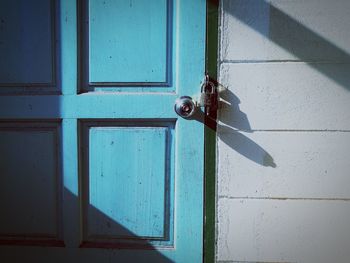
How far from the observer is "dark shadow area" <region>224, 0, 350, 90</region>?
4.27 ft

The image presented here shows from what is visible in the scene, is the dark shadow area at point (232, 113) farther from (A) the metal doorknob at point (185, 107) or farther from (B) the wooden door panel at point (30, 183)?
(B) the wooden door panel at point (30, 183)

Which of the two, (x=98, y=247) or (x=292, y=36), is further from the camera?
(x=98, y=247)

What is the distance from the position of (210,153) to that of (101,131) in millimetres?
502

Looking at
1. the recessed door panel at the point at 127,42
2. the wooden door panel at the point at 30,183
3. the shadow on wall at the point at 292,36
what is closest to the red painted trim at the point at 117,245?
the wooden door panel at the point at 30,183

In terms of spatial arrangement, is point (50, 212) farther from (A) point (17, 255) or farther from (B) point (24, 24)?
(B) point (24, 24)

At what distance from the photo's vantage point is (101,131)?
1407mm

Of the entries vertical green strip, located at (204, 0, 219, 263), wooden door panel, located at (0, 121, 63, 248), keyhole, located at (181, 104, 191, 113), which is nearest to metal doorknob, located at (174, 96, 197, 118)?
keyhole, located at (181, 104, 191, 113)

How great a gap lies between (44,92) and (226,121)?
83 cm

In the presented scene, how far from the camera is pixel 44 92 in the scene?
4.64 ft

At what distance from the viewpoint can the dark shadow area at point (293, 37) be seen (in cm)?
130

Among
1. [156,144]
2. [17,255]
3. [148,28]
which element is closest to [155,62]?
[148,28]

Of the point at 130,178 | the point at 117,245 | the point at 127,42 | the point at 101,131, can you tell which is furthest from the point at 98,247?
the point at 127,42

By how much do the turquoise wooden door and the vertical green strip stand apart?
3 cm

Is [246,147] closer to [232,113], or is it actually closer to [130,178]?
[232,113]
